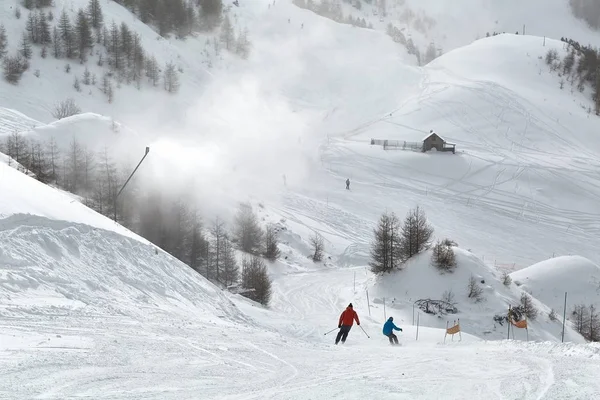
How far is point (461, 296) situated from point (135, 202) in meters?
22.9

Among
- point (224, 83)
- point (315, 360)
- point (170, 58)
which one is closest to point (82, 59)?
point (170, 58)

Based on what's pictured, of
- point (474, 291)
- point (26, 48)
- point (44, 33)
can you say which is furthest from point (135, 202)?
point (44, 33)

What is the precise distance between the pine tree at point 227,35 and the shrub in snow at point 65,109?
43873mm

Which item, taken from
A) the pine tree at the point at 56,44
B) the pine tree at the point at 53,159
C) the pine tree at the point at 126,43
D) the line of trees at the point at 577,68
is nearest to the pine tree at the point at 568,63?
the line of trees at the point at 577,68

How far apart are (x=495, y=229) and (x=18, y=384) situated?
5032 centimetres

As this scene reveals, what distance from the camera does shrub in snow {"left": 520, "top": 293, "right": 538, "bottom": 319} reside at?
107ft

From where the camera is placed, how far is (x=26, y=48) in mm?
76812

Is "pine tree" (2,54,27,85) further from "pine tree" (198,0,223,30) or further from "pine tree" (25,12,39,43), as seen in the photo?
"pine tree" (198,0,223,30)

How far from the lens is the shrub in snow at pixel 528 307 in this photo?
32728 millimetres

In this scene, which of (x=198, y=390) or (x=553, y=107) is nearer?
(x=198, y=390)

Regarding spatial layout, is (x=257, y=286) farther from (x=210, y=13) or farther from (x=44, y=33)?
(x=210, y=13)

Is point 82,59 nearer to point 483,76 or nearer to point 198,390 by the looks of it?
point 483,76

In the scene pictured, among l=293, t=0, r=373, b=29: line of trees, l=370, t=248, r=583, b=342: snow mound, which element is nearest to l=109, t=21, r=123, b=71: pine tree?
l=370, t=248, r=583, b=342: snow mound

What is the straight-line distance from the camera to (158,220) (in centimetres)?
3984
